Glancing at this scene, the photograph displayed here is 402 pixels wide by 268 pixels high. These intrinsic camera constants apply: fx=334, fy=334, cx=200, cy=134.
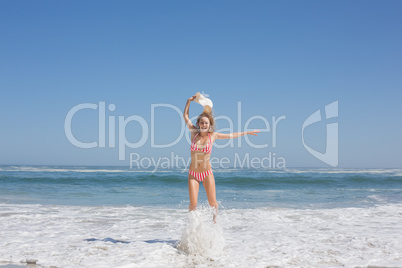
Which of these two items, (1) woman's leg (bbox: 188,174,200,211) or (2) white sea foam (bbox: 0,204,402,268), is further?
(1) woman's leg (bbox: 188,174,200,211)

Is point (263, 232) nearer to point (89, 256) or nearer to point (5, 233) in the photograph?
point (89, 256)

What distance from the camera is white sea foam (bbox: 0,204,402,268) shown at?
500 cm

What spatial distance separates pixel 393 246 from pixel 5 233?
24.5 ft

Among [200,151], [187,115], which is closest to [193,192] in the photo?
[200,151]

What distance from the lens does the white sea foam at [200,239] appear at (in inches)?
197

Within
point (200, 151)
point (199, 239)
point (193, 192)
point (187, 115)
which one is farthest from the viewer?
point (187, 115)

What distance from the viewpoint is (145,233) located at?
23.0 ft

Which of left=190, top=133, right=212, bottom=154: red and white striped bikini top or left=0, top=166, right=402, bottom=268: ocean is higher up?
left=190, top=133, right=212, bottom=154: red and white striped bikini top

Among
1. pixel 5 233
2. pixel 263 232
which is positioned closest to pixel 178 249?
pixel 263 232

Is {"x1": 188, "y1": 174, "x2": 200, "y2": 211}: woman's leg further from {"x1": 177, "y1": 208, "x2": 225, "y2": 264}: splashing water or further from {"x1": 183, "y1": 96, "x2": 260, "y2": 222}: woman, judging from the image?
{"x1": 177, "y1": 208, "x2": 225, "y2": 264}: splashing water

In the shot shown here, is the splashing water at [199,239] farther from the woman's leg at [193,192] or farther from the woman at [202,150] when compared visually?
the woman at [202,150]

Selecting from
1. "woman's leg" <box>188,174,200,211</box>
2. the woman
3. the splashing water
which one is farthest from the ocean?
the woman

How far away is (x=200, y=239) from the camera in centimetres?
518

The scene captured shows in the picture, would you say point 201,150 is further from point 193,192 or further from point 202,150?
point 193,192
